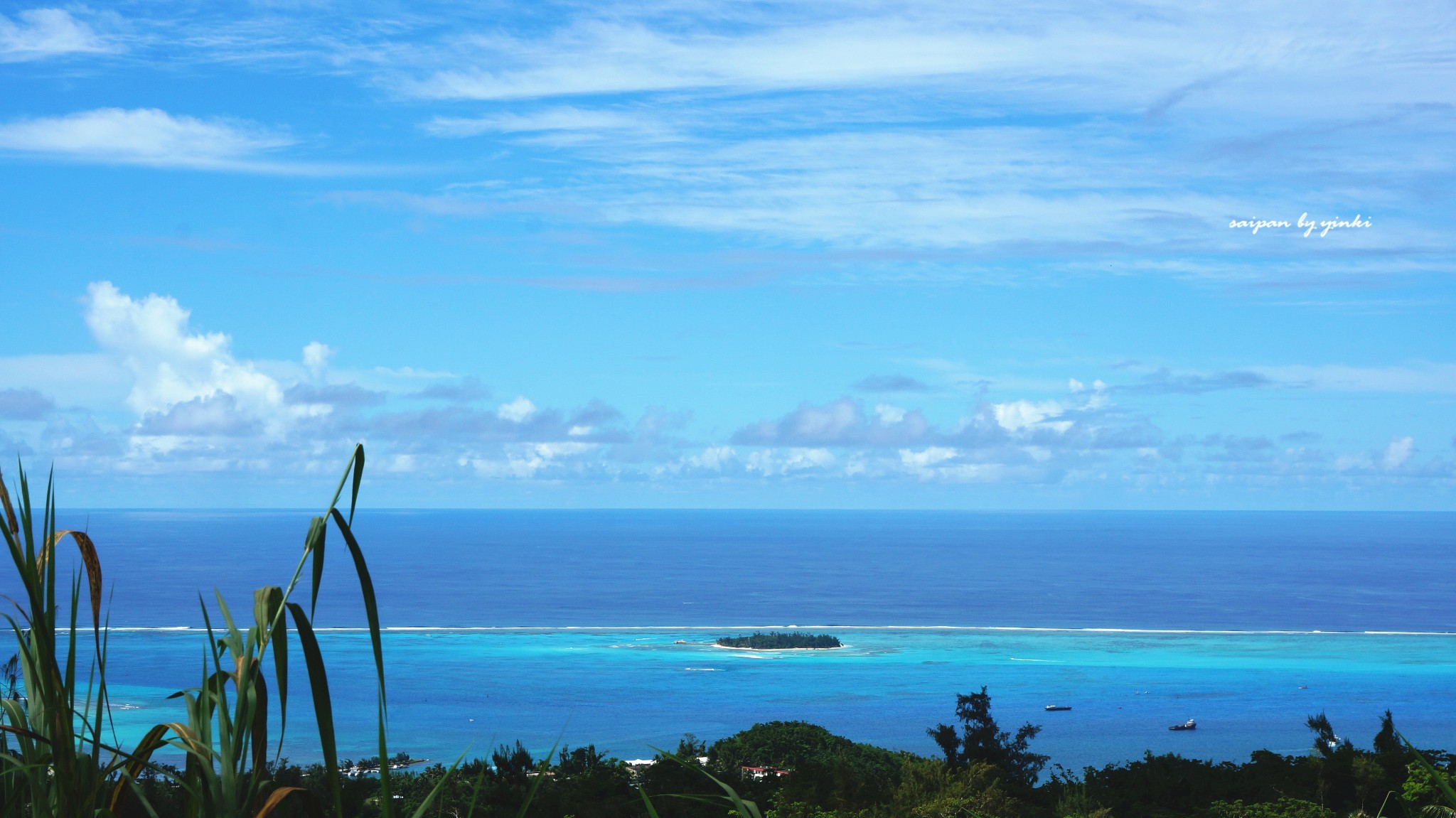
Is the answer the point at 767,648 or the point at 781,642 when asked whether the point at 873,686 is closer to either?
the point at 767,648

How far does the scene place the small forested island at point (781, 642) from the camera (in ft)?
268

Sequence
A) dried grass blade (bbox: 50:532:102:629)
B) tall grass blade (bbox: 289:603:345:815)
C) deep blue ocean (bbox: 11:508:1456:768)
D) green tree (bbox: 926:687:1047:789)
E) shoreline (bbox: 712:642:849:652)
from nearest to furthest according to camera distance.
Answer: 1. tall grass blade (bbox: 289:603:345:815)
2. dried grass blade (bbox: 50:532:102:629)
3. green tree (bbox: 926:687:1047:789)
4. deep blue ocean (bbox: 11:508:1456:768)
5. shoreline (bbox: 712:642:849:652)

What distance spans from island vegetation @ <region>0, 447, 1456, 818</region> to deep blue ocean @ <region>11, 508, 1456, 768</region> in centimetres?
336

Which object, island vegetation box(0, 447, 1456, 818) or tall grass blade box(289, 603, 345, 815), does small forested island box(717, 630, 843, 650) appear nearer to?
island vegetation box(0, 447, 1456, 818)

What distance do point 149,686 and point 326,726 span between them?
220ft

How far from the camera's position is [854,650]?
266 ft

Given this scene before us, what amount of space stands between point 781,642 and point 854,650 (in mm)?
5189

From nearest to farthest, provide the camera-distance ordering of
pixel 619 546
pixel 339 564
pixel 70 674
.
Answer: pixel 70 674 < pixel 339 564 < pixel 619 546

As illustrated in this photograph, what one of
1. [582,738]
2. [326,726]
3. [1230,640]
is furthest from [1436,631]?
[326,726]

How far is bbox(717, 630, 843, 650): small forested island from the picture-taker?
268ft

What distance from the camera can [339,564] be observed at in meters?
146

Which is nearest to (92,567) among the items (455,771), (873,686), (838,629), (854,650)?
(455,771)

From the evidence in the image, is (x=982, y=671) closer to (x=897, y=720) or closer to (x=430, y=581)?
(x=897, y=720)

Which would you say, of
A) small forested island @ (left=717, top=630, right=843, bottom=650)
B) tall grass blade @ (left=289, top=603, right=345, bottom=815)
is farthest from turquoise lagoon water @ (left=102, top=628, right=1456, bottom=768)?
tall grass blade @ (left=289, top=603, right=345, bottom=815)
